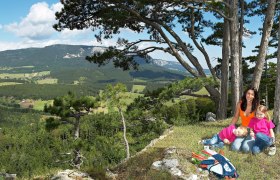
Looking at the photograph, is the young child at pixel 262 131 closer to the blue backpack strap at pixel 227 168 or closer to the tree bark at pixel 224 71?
the blue backpack strap at pixel 227 168

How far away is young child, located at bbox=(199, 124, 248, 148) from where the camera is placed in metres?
9.48

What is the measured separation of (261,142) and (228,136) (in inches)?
41.2

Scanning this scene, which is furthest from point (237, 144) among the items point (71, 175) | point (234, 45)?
point (234, 45)

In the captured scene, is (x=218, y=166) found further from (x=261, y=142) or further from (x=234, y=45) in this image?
(x=234, y=45)

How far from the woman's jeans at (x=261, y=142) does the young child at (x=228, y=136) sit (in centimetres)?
56

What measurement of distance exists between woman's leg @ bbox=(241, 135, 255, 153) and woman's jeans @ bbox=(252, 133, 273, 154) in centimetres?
12

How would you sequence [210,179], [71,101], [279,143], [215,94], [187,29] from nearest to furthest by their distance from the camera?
[210,179] < [279,143] < [215,94] < [187,29] < [71,101]

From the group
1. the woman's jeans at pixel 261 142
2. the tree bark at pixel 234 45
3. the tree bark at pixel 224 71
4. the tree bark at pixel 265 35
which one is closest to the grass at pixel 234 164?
the woman's jeans at pixel 261 142

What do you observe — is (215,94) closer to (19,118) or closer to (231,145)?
(231,145)

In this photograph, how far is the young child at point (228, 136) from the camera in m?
9.48

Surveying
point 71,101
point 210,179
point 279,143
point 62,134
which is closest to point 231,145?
point 279,143

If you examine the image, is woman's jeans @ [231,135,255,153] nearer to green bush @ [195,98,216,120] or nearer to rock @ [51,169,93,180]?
rock @ [51,169,93,180]

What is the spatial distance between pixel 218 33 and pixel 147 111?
6.45m

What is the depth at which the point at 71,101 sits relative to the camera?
22.7 meters
